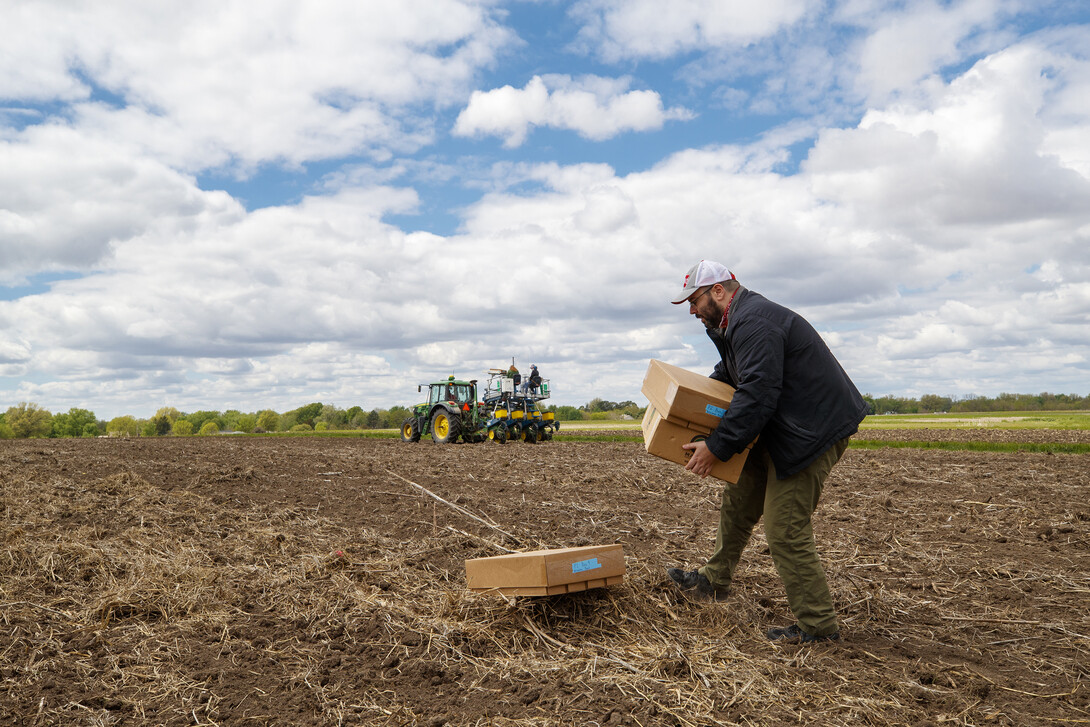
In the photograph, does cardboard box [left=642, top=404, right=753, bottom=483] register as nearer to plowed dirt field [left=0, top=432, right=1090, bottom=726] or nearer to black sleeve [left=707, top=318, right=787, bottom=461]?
black sleeve [left=707, top=318, right=787, bottom=461]

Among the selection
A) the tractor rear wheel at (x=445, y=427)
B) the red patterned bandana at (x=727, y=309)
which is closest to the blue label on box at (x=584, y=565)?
the red patterned bandana at (x=727, y=309)

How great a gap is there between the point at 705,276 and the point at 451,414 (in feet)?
56.7

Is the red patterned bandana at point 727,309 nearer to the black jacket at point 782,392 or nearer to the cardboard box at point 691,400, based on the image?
the black jacket at point 782,392

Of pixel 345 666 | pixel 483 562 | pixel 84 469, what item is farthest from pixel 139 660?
pixel 84 469

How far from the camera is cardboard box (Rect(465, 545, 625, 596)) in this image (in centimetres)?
386

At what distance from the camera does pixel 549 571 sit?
151 inches

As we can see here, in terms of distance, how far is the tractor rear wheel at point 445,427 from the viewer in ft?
67.8

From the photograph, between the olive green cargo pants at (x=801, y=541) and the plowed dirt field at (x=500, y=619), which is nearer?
the plowed dirt field at (x=500, y=619)

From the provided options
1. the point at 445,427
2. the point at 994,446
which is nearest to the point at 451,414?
the point at 445,427

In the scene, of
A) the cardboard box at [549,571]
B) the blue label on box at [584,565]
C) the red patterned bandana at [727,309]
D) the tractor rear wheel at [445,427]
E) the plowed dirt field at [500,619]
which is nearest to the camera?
the plowed dirt field at [500,619]

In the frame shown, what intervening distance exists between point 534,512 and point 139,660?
4.38 meters

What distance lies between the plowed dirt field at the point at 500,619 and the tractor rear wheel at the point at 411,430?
1470 centimetres

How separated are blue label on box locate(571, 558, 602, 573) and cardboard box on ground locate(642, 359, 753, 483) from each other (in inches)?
28.6

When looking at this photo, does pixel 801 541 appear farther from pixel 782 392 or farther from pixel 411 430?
pixel 411 430
